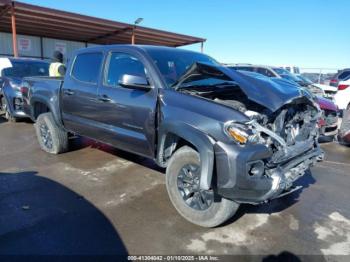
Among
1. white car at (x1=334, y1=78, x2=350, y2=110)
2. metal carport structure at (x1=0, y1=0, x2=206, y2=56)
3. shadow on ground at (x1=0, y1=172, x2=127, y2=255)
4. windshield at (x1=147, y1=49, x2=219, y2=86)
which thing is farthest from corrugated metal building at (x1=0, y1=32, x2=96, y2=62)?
white car at (x1=334, y1=78, x2=350, y2=110)

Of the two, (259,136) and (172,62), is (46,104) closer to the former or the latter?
(172,62)

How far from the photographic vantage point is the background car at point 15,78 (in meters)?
8.52

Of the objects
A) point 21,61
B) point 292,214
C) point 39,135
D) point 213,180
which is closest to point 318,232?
point 292,214

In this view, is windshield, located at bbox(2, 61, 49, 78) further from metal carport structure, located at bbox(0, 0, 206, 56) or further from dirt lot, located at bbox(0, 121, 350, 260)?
metal carport structure, located at bbox(0, 0, 206, 56)

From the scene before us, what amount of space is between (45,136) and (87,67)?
1.98m

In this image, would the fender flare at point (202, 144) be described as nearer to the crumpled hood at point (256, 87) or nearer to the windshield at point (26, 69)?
the crumpled hood at point (256, 87)

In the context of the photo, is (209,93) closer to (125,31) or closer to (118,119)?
(118,119)

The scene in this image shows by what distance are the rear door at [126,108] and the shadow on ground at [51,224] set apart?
0.95m

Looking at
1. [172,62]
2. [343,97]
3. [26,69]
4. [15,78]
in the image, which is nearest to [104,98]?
[172,62]

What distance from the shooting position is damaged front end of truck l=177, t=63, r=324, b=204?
2.87 metres

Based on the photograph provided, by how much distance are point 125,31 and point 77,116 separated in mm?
16312

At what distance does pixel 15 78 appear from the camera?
873 centimetres

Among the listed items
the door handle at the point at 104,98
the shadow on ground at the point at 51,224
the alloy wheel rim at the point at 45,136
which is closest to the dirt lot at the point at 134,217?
the shadow on ground at the point at 51,224

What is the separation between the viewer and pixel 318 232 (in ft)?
11.0
